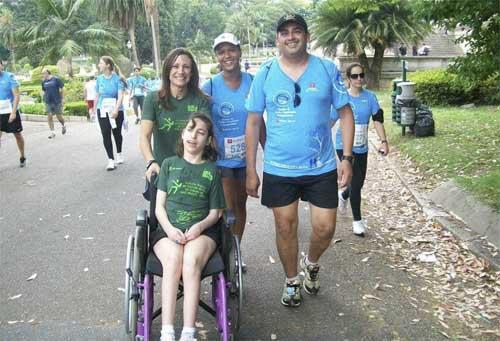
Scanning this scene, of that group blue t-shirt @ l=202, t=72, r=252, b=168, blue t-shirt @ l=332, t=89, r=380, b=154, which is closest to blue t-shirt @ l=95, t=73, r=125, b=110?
blue t-shirt @ l=332, t=89, r=380, b=154

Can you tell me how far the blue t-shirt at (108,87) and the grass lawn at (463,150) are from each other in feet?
16.4

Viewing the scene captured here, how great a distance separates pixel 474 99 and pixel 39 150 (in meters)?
12.4

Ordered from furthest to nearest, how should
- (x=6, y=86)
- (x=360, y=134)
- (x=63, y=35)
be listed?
(x=63, y=35)
(x=6, y=86)
(x=360, y=134)

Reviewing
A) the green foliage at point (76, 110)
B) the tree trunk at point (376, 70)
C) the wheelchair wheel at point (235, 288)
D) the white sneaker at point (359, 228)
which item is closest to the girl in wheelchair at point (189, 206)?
the wheelchair wheel at point (235, 288)

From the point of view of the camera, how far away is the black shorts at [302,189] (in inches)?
142

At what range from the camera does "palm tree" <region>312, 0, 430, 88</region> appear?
22.1m

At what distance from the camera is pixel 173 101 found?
A: 3.74 metres

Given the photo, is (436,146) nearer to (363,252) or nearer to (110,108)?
(363,252)

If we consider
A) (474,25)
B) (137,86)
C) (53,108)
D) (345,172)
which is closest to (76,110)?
(137,86)

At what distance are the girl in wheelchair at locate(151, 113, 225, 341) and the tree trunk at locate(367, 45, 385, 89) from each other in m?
21.4

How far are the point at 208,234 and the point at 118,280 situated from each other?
4.78 ft

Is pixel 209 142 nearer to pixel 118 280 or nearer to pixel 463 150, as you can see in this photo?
pixel 118 280

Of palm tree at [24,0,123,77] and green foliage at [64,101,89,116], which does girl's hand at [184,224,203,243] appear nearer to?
green foliage at [64,101,89,116]

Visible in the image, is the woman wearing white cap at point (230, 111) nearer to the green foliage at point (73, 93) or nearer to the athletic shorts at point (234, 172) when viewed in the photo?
the athletic shorts at point (234, 172)
